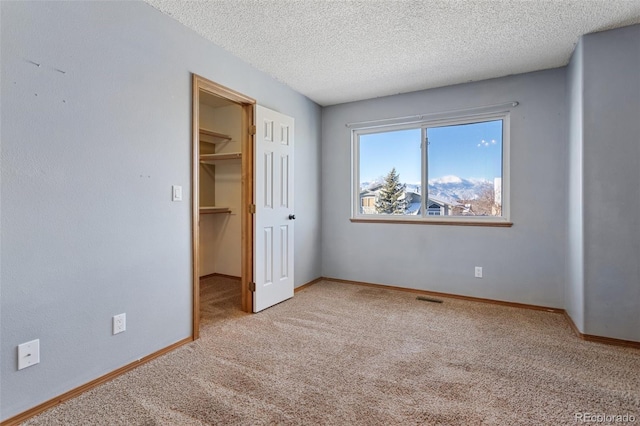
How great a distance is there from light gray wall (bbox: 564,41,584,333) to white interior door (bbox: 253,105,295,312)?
8.69ft

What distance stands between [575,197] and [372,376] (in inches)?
91.9

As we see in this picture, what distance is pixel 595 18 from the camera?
2.28 m

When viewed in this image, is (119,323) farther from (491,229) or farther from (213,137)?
(491,229)

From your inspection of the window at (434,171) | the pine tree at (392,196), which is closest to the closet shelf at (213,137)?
the window at (434,171)

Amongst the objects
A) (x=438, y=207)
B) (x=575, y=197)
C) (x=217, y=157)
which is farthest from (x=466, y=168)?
(x=217, y=157)

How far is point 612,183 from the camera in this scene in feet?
7.98

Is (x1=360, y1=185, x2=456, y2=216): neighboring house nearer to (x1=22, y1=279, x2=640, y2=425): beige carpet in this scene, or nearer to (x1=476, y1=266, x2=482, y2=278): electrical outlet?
(x1=476, y1=266, x2=482, y2=278): electrical outlet

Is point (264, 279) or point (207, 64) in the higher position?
point (207, 64)

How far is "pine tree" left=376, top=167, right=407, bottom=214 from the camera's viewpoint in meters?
3.97

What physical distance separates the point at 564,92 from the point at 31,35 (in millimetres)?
4161

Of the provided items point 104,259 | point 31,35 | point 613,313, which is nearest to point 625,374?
point 613,313

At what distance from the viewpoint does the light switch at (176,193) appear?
234 centimetres

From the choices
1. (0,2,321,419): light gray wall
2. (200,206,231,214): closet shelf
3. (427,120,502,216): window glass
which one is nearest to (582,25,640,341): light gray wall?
(427,120,502,216): window glass

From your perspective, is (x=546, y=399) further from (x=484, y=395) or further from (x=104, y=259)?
(x=104, y=259)
